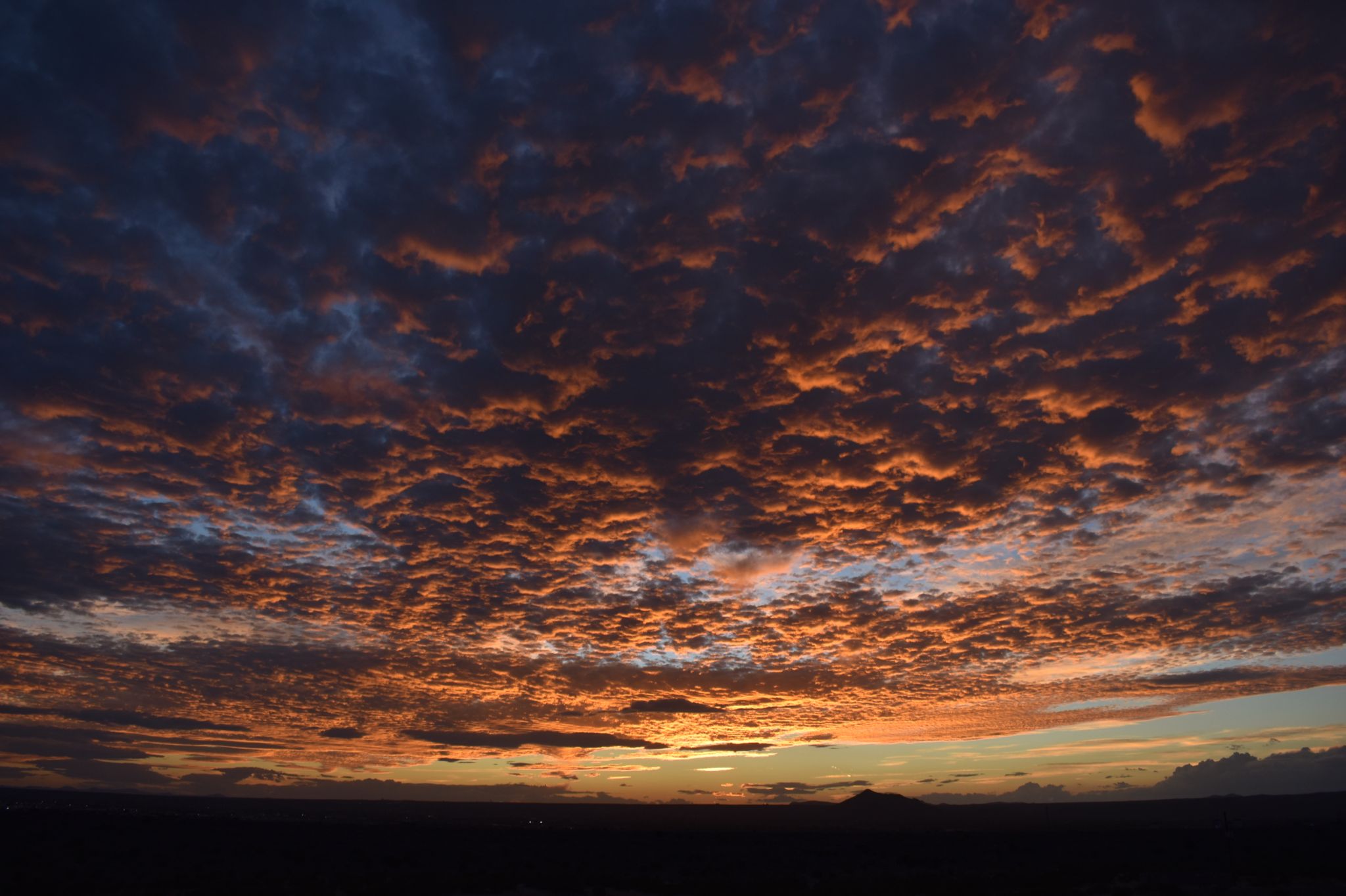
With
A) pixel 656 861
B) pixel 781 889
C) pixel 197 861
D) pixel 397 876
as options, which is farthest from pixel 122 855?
pixel 781 889

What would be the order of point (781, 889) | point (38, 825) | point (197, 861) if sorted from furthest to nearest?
1. point (38, 825)
2. point (197, 861)
3. point (781, 889)

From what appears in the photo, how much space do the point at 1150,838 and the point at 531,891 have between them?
6591cm

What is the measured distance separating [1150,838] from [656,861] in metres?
53.2

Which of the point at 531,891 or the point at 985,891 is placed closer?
the point at 985,891

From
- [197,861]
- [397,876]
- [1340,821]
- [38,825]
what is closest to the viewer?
[397,876]

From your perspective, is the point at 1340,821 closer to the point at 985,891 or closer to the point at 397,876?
the point at 985,891

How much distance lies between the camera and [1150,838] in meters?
74.8

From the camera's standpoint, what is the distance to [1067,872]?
4869 centimetres

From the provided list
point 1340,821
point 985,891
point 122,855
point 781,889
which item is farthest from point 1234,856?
point 122,855

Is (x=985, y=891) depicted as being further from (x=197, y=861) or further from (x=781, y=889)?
(x=197, y=861)

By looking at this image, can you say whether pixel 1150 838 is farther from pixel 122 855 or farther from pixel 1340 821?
pixel 122 855

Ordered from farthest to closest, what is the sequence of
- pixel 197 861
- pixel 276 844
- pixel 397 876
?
1. pixel 276 844
2. pixel 197 861
3. pixel 397 876

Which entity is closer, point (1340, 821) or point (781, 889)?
point (781, 889)

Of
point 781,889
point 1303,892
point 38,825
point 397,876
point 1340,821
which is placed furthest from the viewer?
point 1340,821
